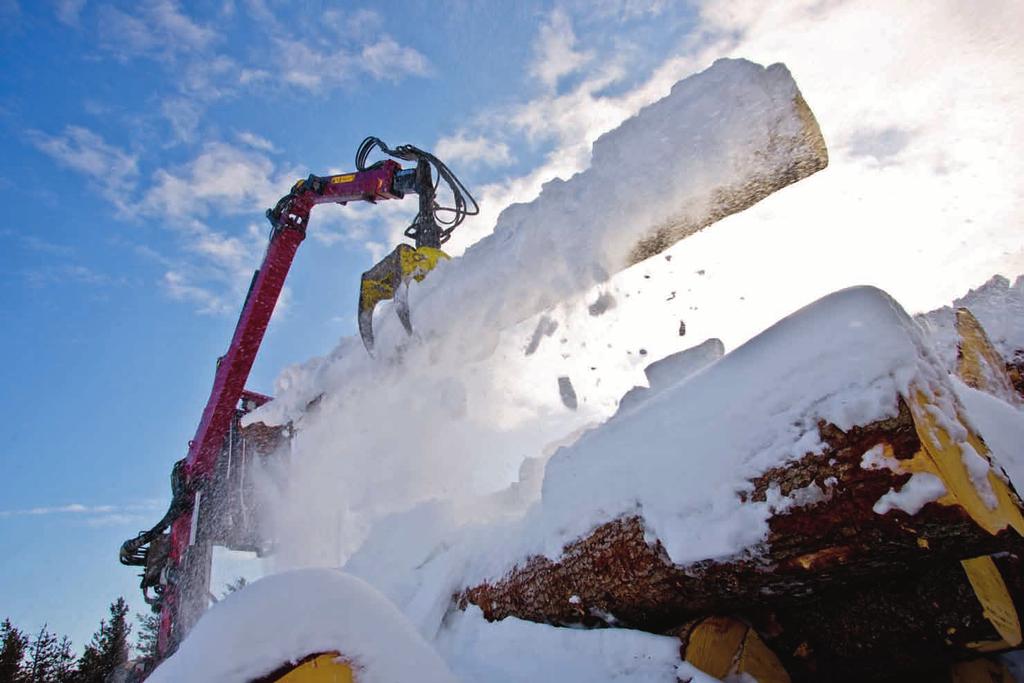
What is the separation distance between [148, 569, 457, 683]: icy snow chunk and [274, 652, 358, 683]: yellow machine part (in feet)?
0.06

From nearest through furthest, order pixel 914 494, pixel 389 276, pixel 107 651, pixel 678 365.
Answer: pixel 914 494
pixel 678 365
pixel 389 276
pixel 107 651

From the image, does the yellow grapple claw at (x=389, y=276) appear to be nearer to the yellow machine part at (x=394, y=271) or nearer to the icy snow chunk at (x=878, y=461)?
the yellow machine part at (x=394, y=271)

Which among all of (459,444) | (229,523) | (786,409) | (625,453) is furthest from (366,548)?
(786,409)

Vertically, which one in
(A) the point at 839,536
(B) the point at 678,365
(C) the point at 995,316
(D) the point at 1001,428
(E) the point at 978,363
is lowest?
(A) the point at 839,536

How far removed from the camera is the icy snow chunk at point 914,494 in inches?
53.4

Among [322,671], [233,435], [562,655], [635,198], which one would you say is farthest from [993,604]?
[233,435]

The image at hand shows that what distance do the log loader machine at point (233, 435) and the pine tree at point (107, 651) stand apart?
2155 cm

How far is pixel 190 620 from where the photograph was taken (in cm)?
556

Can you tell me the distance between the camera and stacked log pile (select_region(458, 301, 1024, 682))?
1.43 metres

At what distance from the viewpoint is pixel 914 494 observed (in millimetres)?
1383

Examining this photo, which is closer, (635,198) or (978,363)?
(635,198)

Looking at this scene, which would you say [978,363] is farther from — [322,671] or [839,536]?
[322,671]

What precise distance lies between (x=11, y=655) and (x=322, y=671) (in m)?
26.2

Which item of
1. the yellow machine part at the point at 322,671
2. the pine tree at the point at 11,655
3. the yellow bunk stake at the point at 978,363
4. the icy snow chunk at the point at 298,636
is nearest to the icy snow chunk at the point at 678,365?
the icy snow chunk at the point at 298,636
